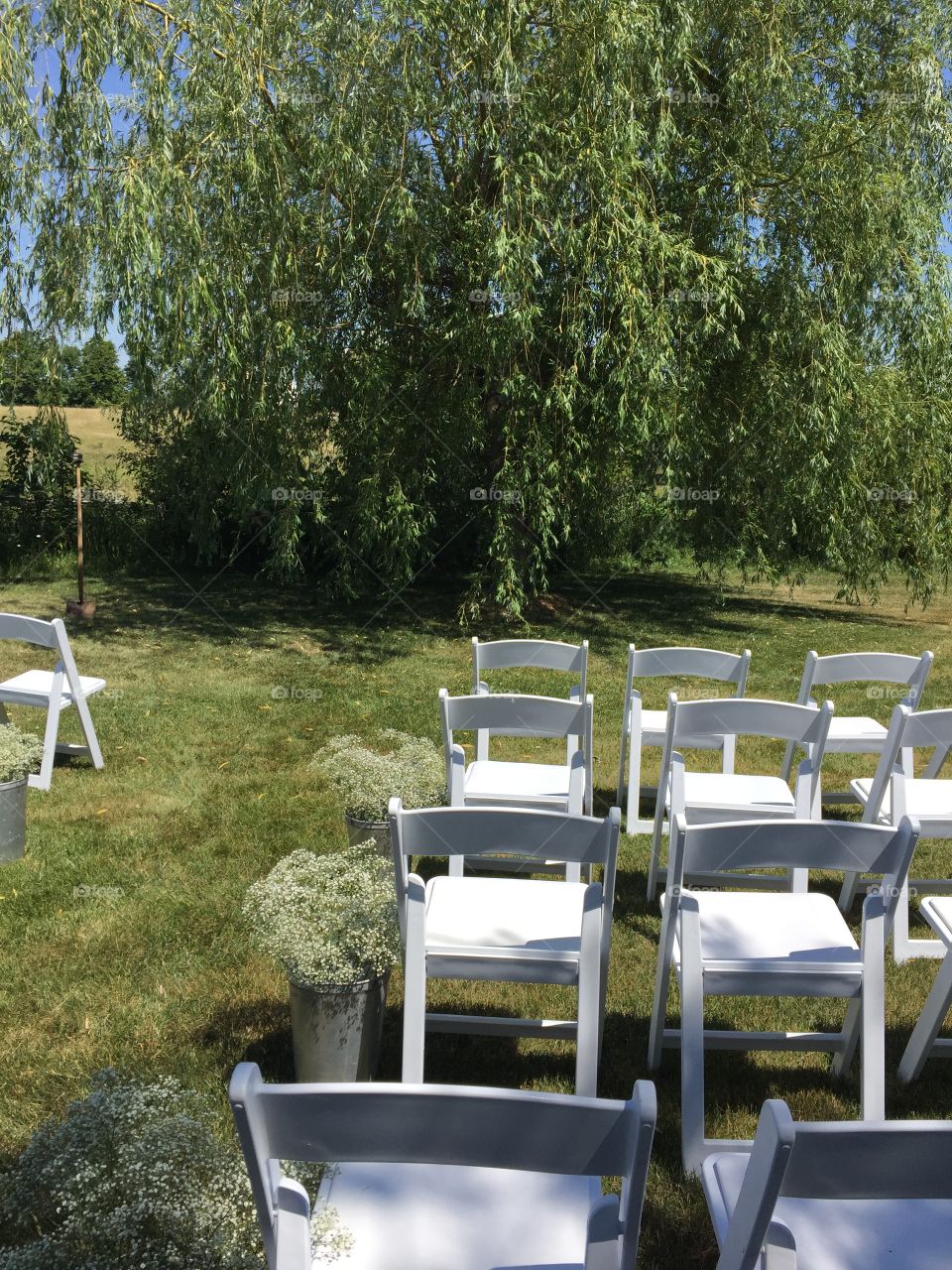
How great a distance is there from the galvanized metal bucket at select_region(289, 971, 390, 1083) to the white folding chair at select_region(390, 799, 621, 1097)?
19cm

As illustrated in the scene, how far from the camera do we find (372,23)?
10.1 m

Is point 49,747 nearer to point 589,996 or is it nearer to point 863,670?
point 589,996

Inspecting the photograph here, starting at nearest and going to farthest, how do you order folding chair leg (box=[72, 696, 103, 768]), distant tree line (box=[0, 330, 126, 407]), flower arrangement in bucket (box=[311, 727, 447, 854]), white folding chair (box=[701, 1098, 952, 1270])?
white folding chair (box=[701, 1098, 952, 1270])
flower arrangement in bucket (box=[311, 727, 447, 854])
folding chair leg (box=[72, 696, 103, 768])
distant tree line (box=[0, 330, 126, 407])

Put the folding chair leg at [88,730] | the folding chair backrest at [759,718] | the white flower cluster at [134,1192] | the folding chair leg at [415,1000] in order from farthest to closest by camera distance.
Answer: the folding chair leg at [88,730]
the folding chair backrest at [759,718]
the folding chair leg at [415,1000]
the white flower cluster at [134,1192]

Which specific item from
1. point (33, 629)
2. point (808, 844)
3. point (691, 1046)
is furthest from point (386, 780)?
point (33, 629)

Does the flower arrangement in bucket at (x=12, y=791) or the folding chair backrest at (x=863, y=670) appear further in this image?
the folding chair backrest at (x=863, y=670)

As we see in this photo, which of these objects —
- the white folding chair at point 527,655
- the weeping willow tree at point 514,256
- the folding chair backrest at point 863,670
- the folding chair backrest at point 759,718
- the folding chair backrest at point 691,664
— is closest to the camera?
the folding chair backrest at point 759,718

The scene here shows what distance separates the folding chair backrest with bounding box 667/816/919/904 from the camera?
2.87m

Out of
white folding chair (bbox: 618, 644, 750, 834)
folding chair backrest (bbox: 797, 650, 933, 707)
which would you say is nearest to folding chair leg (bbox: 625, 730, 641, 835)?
white folding chair (bbox: 618, 644, 750, 834)

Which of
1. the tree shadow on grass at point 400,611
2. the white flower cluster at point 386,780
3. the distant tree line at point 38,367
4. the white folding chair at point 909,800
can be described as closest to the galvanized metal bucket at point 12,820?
the white flower cluster at point 386,780

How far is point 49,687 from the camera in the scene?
254 inches

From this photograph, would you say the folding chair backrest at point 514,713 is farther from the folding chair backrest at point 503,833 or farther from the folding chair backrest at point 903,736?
the folding chair backrest at point 503,833

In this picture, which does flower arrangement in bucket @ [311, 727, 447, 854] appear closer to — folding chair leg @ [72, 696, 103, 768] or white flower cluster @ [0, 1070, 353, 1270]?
folding chair leg @ [72, 696, 103, 768]

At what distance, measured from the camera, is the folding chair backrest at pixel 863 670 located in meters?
5.53
